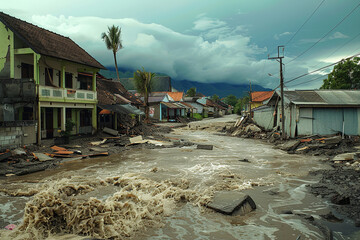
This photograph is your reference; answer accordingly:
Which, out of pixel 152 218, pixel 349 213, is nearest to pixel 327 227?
pixel 349 213

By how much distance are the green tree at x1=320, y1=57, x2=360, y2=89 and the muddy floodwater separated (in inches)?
1247

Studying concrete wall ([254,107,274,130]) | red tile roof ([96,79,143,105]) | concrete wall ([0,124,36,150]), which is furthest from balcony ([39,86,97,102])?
concrete wall ([254,107,274,130])

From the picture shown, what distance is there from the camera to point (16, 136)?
13609mm

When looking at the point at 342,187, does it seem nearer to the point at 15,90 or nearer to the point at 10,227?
the point at 10,227

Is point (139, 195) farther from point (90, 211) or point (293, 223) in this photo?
point (293, 223)

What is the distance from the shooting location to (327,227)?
5371mm

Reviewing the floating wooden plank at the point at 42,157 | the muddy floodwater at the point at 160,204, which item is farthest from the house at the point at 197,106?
the muddy floodwater at the point at 160,204

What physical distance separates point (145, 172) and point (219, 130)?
2301 centimetres

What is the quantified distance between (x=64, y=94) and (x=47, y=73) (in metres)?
1.99

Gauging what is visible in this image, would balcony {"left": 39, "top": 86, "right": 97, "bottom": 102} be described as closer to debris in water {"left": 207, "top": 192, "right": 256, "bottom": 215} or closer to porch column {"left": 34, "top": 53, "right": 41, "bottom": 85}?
porch column {"left": 34, "top": 53, "right": 41, "bottom": 85}

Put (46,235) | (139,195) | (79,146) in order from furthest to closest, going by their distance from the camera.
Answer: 1. (79,146)
2. (139,195)
3. (46,235)

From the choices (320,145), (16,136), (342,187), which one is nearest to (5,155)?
(16,136)

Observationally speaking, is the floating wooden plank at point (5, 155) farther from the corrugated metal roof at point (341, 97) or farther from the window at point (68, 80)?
the corrugated metal roof at point (341, 97)

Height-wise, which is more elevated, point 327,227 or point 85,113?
point 85,113
